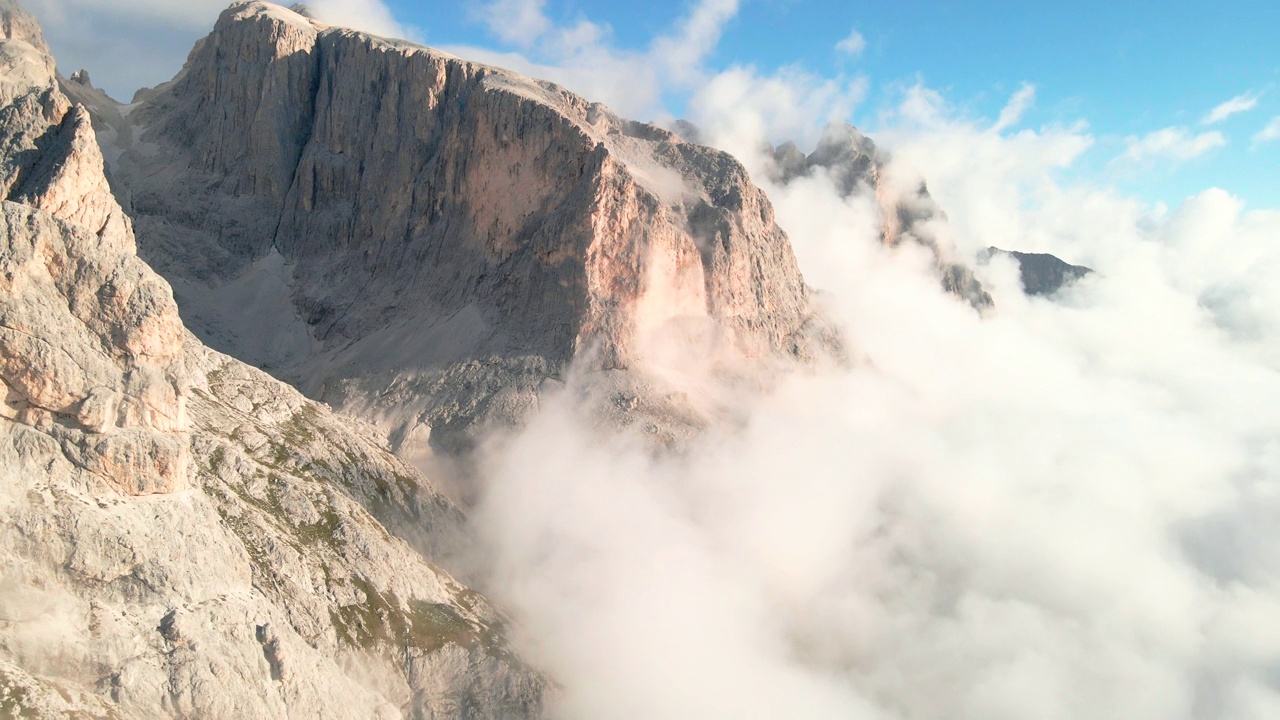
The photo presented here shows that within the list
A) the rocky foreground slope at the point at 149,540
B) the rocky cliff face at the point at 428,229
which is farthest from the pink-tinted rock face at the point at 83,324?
the rocky cliff face at the point at 428,229

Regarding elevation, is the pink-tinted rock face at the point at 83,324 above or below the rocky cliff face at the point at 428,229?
below

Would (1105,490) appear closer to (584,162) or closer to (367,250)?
(584,162)

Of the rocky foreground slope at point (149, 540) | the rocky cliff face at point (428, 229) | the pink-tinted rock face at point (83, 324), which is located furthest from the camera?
the rocky cliff face at point (428, 229)

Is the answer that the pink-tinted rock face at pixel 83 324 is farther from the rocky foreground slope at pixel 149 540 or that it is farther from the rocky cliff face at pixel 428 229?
the rocky cliff face at pixel 428 229

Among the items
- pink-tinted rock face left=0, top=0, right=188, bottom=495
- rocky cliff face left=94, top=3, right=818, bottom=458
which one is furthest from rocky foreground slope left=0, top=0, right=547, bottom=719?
rocky cliff face left=94, top=3, right=818, bottom=458

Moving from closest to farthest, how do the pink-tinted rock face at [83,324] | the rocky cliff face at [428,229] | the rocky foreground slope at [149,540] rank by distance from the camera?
1. the rocky foreground slope at [149,540]
2. the pink-tinted rock face at [83,324]
3. the rocky cliff face at [428,229]

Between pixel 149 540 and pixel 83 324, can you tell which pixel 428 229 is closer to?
pixel 83 324
